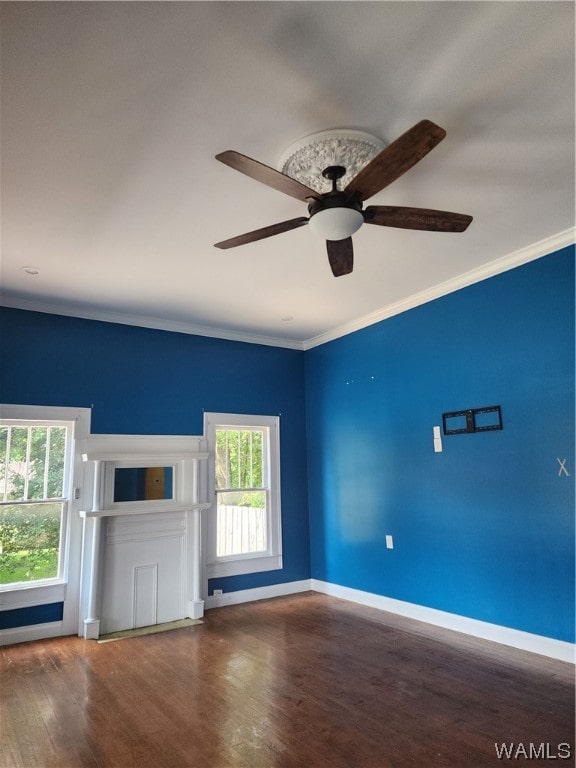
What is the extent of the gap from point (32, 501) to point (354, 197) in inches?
146

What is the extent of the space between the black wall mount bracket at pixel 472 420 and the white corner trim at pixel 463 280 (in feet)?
3.52

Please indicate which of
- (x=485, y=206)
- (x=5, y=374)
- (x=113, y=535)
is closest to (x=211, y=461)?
(x=113, y=535)

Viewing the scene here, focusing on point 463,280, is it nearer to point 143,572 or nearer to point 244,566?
point 244,566

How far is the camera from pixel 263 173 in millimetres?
2064

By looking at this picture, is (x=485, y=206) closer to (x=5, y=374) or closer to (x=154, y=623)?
(x=5, y=374)

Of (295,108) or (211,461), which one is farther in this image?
(211,461)

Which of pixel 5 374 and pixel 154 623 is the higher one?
pixel 5 374

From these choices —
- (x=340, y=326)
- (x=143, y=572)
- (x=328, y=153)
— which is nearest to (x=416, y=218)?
(x=328, y=153)

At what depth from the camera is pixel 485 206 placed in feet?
9.94

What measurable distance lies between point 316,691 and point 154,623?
6.67ft

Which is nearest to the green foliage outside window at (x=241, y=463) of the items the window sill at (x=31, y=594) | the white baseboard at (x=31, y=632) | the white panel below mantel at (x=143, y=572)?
the white panel below mantel at (x=143, y=572)

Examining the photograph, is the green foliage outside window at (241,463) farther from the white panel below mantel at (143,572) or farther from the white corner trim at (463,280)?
the white corner trim at (463,280)

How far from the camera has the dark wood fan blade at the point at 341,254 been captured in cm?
272

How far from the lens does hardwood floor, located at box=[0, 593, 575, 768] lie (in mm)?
2297
